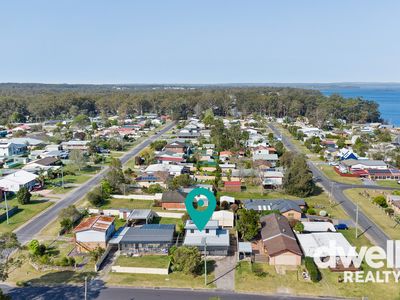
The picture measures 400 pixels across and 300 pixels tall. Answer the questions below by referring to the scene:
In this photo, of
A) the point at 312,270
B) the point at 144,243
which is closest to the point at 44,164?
the point at 144,243

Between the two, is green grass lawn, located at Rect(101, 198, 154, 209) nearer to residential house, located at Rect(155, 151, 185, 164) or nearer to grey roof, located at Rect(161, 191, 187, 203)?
grey roof, located at Rect(161, 191, 187, 203)

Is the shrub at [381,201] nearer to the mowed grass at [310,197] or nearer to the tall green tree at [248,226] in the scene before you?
the mowed grass at [310,197]

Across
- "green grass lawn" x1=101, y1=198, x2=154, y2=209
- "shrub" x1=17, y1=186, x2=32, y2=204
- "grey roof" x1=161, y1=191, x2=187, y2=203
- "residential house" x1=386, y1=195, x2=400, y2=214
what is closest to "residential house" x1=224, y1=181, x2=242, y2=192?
"grey roof" x1=161, y1=191, x2=187, y2=203

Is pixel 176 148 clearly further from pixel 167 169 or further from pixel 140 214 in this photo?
pixel 140 214

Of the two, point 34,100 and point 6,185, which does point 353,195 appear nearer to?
point 6,185

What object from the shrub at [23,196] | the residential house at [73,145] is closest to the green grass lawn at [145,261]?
the shrub at [23,196]
